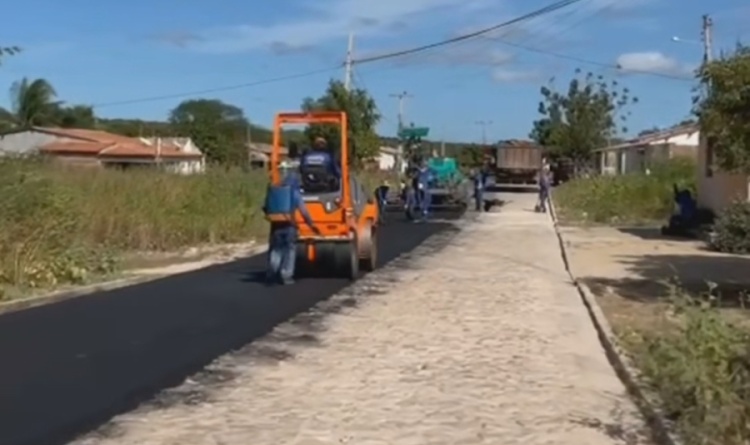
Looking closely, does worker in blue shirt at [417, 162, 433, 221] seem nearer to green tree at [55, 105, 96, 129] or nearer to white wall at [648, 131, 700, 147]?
white wall at [648, 131, 700, 147]

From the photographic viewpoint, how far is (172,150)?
232 ft

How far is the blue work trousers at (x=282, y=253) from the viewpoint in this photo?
63.1 feet

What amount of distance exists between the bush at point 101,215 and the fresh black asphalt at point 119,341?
1350 millimetres

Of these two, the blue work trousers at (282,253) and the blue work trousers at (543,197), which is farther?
the blue work trousers at (543,197)

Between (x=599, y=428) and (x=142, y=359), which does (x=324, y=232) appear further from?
(x=599, y=428)

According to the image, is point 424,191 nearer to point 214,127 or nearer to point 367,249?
point 367,249

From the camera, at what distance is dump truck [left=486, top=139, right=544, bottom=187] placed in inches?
2731

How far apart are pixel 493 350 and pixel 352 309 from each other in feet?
12.0

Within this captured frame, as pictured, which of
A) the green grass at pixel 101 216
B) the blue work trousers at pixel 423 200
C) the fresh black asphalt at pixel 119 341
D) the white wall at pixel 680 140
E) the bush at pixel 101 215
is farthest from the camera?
the white wall at pixel 680 140

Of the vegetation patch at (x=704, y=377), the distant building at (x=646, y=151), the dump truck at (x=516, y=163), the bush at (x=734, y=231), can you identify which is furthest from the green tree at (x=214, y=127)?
the vegetation patch at (x=704, y=377)

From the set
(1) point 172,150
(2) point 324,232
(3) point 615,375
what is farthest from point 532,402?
(1) point 172,150

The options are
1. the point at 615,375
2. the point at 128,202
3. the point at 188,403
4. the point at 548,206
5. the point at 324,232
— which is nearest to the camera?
the point at 188,403

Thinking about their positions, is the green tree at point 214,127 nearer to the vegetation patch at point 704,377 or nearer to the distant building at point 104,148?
the distant building at point 104,148

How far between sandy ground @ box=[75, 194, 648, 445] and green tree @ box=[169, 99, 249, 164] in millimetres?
49549
